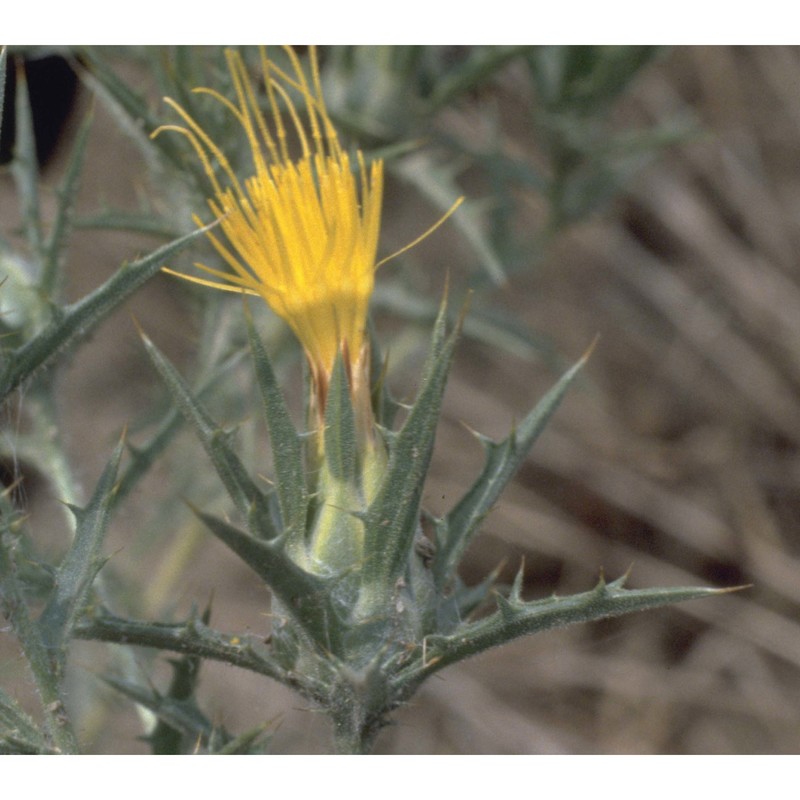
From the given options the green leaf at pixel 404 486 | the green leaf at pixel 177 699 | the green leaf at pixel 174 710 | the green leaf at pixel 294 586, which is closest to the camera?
the green leaf at pixel 294 586

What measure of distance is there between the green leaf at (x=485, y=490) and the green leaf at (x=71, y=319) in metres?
0.58

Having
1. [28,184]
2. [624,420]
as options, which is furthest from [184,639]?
[624,420]

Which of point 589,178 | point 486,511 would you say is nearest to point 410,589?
point 486,511

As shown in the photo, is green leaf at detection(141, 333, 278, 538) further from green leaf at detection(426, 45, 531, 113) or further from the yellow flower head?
green leaf at detection(426, 45, 531, 113)

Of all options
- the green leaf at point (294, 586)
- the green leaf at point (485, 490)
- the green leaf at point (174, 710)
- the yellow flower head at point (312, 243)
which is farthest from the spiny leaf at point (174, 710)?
the yellow flower head at point (312, 243)

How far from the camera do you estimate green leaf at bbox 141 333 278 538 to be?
1377mm

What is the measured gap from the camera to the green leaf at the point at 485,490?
5.12 ft

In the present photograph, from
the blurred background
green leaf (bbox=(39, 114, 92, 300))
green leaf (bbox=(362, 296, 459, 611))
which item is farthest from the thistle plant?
the blurred background

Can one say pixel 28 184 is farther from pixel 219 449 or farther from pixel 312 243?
pixel 219 449

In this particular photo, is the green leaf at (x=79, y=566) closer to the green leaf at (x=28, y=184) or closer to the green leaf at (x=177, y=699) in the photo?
the green leaf at (x=177, y=699)

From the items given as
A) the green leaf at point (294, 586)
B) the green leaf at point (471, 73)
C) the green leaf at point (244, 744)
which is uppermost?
the green leaf at point (471, 73)

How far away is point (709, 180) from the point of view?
207 inches

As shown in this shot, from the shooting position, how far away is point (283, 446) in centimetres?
140
